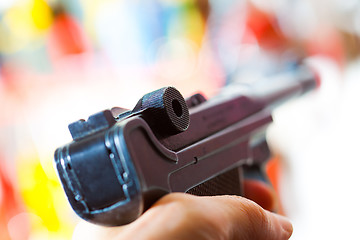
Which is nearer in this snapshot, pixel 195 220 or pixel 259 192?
pixel 195 220

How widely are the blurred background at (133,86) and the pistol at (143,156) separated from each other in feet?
2.89

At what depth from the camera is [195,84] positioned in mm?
1788

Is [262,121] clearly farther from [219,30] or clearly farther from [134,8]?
[219,30]

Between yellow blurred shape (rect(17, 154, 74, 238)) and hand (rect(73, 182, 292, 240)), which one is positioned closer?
hand (rect(73, 182, 292, 240))

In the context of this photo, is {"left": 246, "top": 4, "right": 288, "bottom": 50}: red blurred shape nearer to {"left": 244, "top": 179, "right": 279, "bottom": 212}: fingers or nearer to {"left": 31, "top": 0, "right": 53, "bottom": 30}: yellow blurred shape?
{"left": 31, "top": 0, "right": 53, "bottom": 30}: yellow blurred shape

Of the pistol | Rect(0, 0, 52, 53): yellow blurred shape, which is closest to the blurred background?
Rect(0, 0, 52, 53): yellow blurred shape

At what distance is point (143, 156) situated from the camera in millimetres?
378

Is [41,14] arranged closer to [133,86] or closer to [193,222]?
[133,86]

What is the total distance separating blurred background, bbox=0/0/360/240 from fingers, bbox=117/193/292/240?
0.97m

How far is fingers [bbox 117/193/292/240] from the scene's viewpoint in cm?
35

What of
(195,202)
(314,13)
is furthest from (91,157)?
(314,13)

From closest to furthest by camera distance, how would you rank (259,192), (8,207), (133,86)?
(259,192)
(8,207)
(133,86)

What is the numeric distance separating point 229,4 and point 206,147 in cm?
157

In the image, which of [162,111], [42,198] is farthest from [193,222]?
[42,198]
